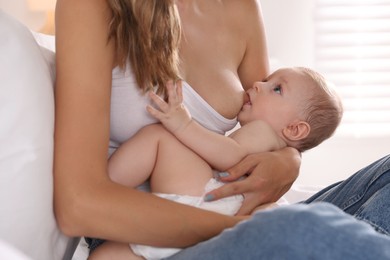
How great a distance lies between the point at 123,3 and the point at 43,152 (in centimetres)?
39

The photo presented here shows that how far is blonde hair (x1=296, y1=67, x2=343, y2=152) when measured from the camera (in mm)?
1904

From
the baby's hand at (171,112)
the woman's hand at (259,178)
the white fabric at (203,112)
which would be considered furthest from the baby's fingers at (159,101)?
the woman's hand at (259,178)

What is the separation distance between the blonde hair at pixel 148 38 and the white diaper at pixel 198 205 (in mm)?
249

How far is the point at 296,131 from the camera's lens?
1914 mm

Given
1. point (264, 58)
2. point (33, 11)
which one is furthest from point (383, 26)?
point (264, 58)

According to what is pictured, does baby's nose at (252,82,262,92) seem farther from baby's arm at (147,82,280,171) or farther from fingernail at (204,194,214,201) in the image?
fingernail at (204,194,214,201)

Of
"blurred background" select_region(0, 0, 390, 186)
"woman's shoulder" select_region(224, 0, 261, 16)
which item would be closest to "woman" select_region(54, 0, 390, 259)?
"woman's shoulder" select_region(224, 0, 261, 16)

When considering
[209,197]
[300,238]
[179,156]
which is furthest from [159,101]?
[300,238]

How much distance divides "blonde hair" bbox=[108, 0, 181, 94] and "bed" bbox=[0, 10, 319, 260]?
0.21 m

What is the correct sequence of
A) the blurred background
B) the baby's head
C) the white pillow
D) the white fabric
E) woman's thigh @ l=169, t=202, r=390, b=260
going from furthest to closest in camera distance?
the blurred background < the baby's head < the white fabric < the white pillow < woman's thigh @ l=169, t=202, r=390, b=260

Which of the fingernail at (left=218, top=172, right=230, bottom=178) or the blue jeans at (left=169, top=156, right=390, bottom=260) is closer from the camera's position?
the blue jeans at (left=169, top=156, right=390, bottom=260)

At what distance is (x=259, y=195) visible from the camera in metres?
1.78

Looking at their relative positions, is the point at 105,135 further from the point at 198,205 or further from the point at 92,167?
the point at 198,205

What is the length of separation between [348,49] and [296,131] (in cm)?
282
